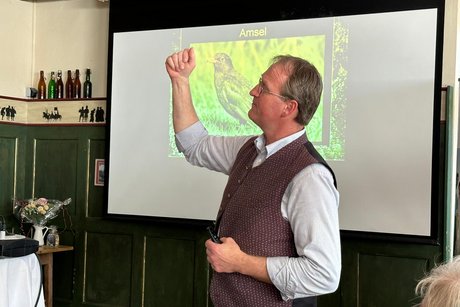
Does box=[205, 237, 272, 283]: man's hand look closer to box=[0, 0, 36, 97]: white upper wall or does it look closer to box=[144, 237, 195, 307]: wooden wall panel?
box=[144, 237, 195, 307]: wooden wall panel

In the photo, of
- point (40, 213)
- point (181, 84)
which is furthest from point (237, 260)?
point (40, 213)

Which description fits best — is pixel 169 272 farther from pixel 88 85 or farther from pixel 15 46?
pixel 15 46

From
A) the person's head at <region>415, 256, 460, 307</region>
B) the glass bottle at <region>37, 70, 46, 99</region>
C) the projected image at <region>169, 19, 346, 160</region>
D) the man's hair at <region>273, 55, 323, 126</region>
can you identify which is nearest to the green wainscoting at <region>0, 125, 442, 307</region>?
the glass bottle at <region>37, 70, 46, 99</region>

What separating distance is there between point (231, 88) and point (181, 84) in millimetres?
2214

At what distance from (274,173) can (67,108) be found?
3483 millimetres

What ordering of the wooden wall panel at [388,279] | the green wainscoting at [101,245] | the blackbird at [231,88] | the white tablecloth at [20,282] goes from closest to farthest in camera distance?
the white tablecloth at [20,282]
the wooden wall panel at [388,279]
the green wainscoting at [101,245]
the blackbird at [231,88]

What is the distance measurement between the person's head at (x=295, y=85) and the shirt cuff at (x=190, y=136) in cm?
35

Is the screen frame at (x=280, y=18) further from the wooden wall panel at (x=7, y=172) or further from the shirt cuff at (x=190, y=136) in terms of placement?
the shirt cuff at (x=190, y=136)

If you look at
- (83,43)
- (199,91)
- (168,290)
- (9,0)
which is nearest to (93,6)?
(83,43)

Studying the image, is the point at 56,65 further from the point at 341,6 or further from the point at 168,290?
the point at 341,6

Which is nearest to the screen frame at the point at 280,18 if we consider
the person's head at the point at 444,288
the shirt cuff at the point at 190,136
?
the shirt cuff at the point at 190,136

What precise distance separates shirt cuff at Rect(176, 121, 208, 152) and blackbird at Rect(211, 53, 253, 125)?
2.02 metres

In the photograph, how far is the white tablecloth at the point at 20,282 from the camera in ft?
10.3

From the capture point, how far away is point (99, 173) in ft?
15.9
